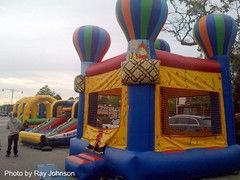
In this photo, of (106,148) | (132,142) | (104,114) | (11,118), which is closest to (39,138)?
(11,118)

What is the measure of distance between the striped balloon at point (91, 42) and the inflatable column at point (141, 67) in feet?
7.70

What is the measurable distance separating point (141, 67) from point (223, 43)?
2918mm

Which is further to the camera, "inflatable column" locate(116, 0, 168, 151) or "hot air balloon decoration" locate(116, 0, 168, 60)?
"hot air balloon decoration" locate(116, 0, 168, 60)

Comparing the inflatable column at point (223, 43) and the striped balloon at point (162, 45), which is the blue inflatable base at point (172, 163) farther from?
the striped balloon at point (162, 45)

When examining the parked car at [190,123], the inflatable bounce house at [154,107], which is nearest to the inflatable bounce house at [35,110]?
the parked car at [190,123]

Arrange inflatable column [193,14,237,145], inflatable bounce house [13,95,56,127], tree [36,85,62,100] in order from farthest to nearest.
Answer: tree [36,85,62,100]
inflatable bounce house [13,95,56,127]
inflatable column [193,14,237,145]

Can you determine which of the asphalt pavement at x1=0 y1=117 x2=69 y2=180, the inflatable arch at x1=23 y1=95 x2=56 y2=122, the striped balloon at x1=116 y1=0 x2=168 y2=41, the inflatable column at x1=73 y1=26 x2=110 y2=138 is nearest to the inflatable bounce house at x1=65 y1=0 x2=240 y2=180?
the striped balloon at x1=116 y1=0 x2=168 y2=41

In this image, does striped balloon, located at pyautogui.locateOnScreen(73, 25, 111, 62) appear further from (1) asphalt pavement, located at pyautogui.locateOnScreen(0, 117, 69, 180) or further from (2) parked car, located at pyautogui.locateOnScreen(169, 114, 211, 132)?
(2) parked car, located at pyautogui.locateOnScreen(169, 114, 211, 132)

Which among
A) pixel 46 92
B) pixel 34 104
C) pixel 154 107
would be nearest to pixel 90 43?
pixel 154 107

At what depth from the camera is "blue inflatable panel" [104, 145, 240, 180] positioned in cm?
701

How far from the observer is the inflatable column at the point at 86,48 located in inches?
393

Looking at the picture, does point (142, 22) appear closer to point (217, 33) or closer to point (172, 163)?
point (217, 33)

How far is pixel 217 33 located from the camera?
29.1 ft

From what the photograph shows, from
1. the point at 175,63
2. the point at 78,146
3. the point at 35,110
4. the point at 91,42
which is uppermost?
the point at 91,42
